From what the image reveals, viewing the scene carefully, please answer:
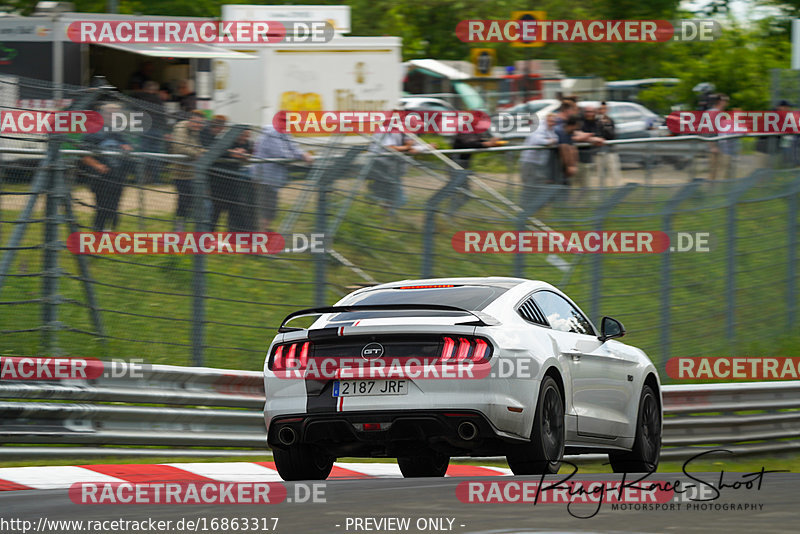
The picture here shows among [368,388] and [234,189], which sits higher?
[234,189]

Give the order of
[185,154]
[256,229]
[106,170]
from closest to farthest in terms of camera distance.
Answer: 1. [106,170]
2. [185,154]
3. [256,229]

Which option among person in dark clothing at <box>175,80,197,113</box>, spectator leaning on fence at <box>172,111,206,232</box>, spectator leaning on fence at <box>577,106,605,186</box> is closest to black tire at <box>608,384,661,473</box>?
spectator leaning on fence at <box>172,111,206,232</box>

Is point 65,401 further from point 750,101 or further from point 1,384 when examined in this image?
point 750,101

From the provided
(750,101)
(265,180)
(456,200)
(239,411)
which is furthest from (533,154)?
(750,101)

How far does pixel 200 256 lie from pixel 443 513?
5615 mm

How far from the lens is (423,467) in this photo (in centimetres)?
1057

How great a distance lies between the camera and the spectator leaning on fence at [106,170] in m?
11.5

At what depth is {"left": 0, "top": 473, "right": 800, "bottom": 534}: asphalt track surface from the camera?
629 centimetres

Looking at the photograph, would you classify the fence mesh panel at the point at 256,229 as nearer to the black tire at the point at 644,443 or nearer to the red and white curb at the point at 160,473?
the red and white curb at the point at 160,473

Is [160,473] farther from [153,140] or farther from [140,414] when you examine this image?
[153,140]

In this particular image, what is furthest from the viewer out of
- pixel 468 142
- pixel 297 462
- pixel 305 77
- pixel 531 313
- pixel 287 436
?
pixel 305 77

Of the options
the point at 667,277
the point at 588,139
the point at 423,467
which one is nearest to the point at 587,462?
the point at 423,467

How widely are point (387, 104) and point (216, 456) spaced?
14404 mm

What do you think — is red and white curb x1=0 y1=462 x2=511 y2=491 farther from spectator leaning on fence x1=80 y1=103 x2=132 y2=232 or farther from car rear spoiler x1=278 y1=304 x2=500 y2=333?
spectator leaning on fence x1=80 y1=103 x2=132 y2=232
